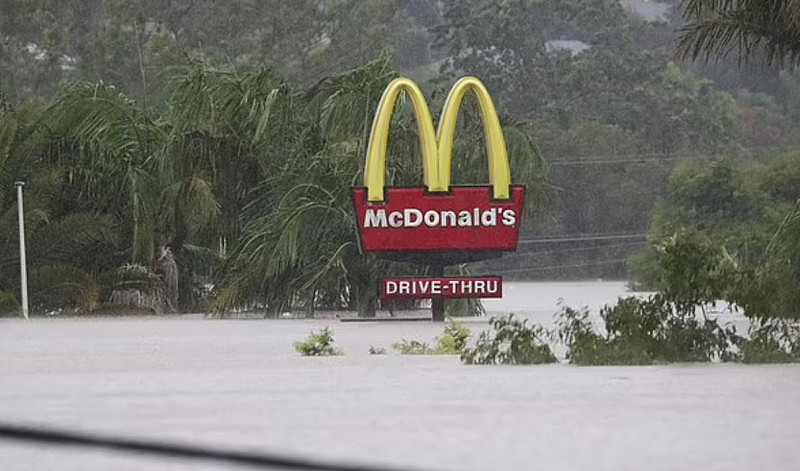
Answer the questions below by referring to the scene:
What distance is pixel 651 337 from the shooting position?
2250cm

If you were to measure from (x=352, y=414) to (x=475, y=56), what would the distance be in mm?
79743

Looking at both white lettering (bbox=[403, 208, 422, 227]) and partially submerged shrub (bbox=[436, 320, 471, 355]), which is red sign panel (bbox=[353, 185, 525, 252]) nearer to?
white lettering (bbox=[403, 208, 422, 227])

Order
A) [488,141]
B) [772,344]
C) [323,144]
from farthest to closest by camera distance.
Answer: [323,144] → [488,141] → [772,344]

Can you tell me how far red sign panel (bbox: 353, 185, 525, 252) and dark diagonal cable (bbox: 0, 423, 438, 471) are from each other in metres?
22.5

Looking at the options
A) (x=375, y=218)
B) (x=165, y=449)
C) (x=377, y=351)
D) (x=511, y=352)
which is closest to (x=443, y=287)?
(x=375, y=218)

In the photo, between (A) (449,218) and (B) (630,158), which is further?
(B) (630,158)

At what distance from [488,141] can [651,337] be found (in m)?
15.0

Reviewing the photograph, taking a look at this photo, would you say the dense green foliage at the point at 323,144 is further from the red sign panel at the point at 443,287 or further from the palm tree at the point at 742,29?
the red sign panel at the point at 443,287

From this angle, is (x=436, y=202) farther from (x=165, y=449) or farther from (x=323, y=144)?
(x=165, y=449)

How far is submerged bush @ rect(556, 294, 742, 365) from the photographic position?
22172 millimetres

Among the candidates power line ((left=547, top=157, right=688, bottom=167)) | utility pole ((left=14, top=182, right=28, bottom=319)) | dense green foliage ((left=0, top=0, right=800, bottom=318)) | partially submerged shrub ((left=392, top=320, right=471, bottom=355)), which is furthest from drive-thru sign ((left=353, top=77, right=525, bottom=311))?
power line ((left=547, top=157, right=688, bottom=167))

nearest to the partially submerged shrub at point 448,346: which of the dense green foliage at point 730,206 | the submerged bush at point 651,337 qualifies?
the submerged bush at point 651,337

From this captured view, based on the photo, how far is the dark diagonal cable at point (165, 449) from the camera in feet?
37.6

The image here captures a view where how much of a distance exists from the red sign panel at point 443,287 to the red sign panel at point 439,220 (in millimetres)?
564
